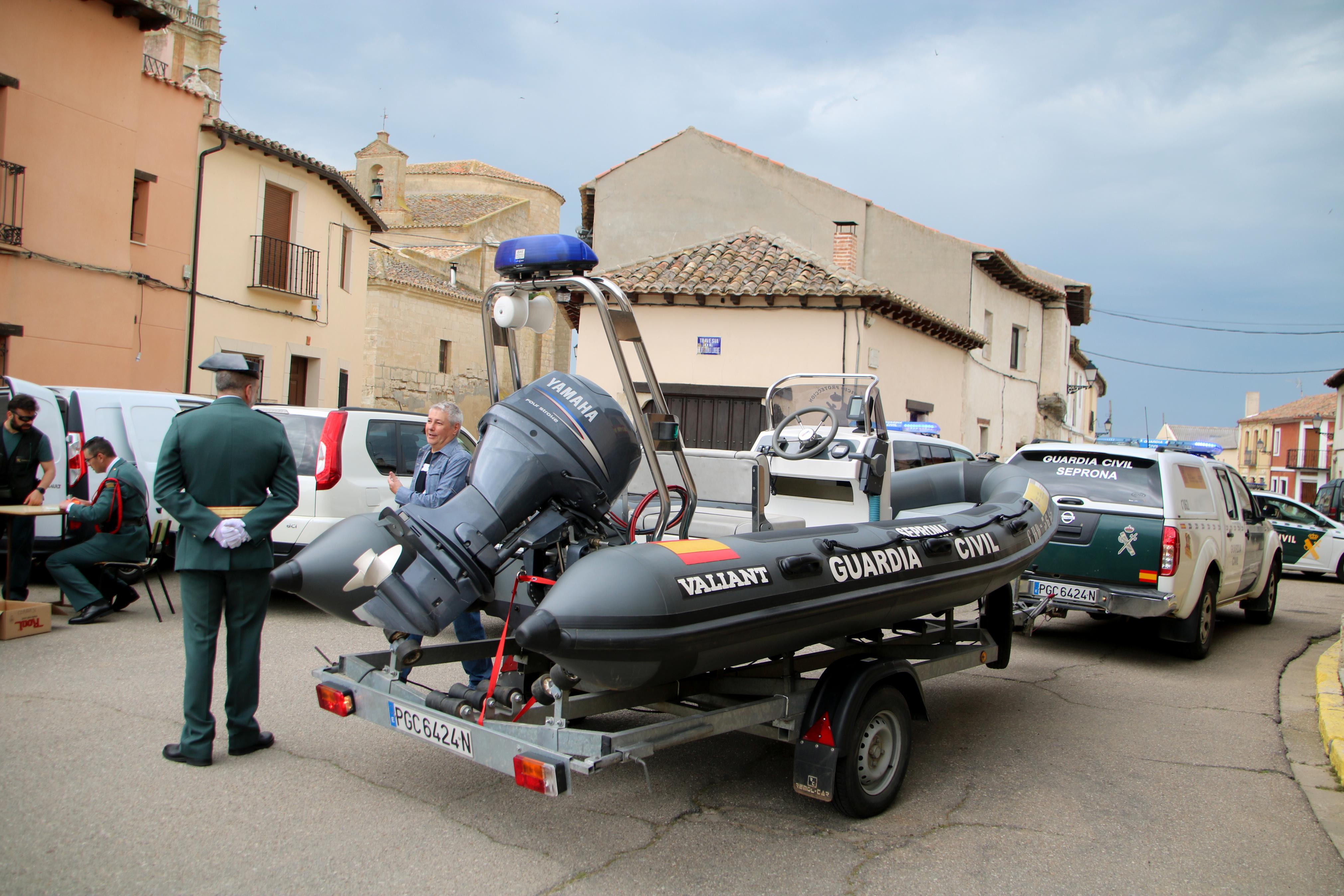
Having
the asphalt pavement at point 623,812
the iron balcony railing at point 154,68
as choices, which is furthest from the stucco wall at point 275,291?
the asphalt pavement at point 623,812

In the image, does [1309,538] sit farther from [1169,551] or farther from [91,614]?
[91,614]

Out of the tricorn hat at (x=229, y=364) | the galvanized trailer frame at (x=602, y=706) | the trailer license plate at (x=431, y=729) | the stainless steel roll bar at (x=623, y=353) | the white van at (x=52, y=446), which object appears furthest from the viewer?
the white van at (x=52, y=446)

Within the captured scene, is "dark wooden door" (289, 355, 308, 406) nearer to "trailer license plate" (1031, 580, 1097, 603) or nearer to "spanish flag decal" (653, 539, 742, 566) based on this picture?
"trailer license plate" (1031, 580, 1097, 603)

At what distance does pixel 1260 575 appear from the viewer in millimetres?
9508

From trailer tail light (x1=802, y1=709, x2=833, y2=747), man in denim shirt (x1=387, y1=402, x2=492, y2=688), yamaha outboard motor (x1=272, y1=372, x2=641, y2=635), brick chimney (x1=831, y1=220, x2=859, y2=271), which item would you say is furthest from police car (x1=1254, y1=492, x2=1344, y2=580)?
yamaha outboard motor (x1=272, y1=372, x2=641, y2=635)

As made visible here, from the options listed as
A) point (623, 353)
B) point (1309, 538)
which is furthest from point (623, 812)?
point (1309, 538)

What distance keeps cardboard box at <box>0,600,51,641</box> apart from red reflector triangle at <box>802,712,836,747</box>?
5.69 metres

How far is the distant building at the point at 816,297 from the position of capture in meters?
16.0

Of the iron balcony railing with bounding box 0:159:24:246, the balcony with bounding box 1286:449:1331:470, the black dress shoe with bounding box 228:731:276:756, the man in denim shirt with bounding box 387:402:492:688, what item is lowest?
the black dress shoe with bounding box 228:731:276:756

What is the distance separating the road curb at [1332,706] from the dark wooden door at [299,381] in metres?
19.3

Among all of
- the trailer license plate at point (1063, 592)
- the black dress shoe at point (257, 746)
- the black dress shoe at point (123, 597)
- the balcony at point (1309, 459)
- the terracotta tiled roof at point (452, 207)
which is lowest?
the black dress shoe at point (257, 746)

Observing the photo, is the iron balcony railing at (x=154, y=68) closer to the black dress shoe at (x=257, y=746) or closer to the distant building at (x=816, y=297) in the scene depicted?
the distant building at (x=816, y=297)

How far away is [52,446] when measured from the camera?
8.50 meters

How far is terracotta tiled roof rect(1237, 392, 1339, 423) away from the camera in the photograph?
193ft
